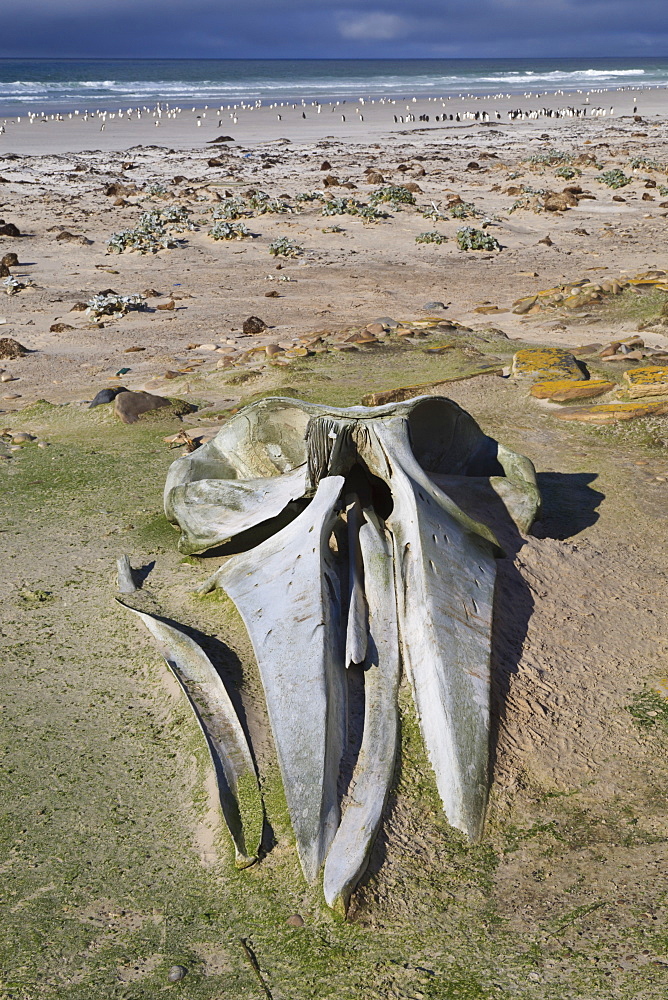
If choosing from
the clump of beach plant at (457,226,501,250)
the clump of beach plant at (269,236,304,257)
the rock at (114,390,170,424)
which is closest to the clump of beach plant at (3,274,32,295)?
the clump of beach plant at (269,236,304,257)

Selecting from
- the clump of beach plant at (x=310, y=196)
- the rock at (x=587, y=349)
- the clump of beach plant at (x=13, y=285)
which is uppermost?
the rock at (x=587, y=349)

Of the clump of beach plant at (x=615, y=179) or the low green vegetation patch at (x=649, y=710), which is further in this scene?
the clump of beach plant at (x=615, y=179)

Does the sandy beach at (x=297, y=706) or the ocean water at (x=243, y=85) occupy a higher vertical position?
the sandy beach at (x=297, y=706)

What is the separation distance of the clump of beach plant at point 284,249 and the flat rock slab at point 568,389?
7368mm

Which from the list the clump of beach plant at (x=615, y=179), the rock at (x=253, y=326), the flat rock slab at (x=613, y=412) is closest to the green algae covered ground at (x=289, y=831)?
the flat rock slab at (x=613, y=412)

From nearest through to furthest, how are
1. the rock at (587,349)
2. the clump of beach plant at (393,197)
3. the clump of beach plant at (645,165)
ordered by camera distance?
Result: the rock at (587,349)
the clump of beach plant at (393,197)
the clump of beach plant at (645,165)

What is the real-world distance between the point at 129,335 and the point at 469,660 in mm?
7743

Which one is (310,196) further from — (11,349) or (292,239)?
(11,349)

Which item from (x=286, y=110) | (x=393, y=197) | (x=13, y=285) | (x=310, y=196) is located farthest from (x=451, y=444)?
(x=286, y=110)

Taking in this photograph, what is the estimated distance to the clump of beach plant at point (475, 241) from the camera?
533 inches

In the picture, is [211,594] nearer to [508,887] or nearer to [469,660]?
[469,660]

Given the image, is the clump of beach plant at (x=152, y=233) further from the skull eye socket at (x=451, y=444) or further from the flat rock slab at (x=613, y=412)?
the skull eye socket at (x=451, y=444)

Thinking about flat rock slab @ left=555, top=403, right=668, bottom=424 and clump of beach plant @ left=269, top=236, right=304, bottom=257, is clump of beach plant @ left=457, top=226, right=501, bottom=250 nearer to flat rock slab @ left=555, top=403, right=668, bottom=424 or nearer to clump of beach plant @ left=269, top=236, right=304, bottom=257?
clump of beach plant @ left=269, top=236, right=304, bottom=257

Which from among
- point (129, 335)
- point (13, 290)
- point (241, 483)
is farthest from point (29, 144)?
point (241, 483)
